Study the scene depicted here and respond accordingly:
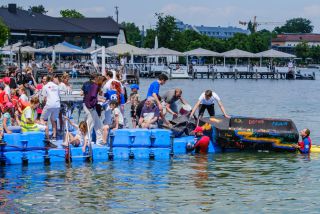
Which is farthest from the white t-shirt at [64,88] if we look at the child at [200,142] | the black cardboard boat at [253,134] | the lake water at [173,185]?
the black cardboard boat at [253,134]

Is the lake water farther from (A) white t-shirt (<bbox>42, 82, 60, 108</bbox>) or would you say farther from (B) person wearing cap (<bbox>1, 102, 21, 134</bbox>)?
(A) white t-shirt (<bbox>42, 82, 60, 108</bbox>)

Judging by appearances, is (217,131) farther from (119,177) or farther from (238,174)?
(119,177)

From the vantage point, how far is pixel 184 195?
1759cm

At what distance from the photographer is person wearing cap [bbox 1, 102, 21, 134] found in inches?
813

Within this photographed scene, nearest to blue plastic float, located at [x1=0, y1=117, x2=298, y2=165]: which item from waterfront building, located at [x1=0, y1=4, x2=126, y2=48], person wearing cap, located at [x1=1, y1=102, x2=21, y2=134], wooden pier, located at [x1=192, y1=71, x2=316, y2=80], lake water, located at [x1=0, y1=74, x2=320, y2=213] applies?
lake water, located at [x1=0, y1=74, x2=320, y2=213]

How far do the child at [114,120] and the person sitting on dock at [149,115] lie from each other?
0.52m

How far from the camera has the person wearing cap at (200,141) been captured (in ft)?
74.9

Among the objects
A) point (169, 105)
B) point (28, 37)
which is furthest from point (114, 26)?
point (169, 105)

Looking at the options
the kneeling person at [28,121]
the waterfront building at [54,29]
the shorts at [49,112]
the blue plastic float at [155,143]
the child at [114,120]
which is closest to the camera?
the blue plastic float at [155,143]

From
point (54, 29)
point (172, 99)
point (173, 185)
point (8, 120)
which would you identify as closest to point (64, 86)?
point (8, 120)

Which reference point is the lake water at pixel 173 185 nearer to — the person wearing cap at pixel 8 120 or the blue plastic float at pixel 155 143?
the blue plastic float at pixel 155 143

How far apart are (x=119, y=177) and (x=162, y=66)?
80.1 meters

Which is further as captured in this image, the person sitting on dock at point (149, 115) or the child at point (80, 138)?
the person sitting on dock at point (149, 115)

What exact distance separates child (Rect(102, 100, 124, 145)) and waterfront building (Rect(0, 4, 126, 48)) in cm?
9697
